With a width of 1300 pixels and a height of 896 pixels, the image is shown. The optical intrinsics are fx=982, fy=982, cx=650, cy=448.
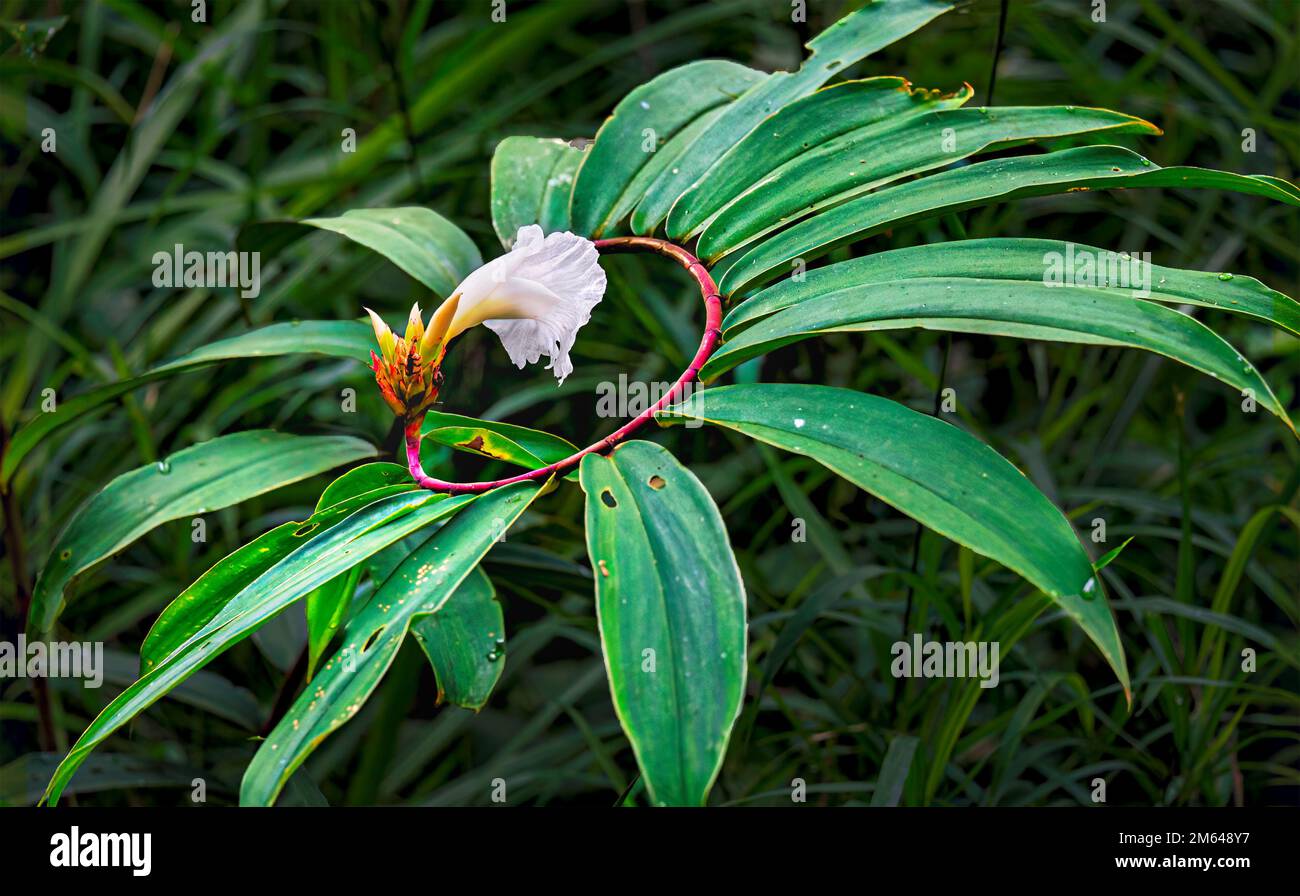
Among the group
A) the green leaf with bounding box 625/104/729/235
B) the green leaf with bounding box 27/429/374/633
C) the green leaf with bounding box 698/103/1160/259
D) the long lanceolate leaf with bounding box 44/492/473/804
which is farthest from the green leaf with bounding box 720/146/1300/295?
the green leaf with bounding box 27/429/374/633

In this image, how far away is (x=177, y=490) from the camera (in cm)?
72

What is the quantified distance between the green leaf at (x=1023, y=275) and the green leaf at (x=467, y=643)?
29 centimetres

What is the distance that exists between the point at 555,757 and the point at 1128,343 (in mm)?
806

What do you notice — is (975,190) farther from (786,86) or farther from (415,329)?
(415,329)

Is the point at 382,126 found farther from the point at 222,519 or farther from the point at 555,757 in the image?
the point at 555,757

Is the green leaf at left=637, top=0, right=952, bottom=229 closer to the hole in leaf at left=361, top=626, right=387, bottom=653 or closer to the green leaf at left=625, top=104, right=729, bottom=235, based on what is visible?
the green leaf at left=625, top=104, right=729, bottom=235

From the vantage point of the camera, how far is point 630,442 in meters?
0.54

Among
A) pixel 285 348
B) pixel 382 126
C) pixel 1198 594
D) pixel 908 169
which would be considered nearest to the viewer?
pixel 908 169

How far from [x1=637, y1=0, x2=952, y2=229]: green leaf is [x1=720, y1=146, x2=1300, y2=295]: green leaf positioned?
12cm

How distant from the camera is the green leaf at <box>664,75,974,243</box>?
66cm

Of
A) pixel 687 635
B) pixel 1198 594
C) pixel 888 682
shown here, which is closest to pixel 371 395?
pixel 888 682

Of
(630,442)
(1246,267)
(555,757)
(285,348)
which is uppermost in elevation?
(1246,267)

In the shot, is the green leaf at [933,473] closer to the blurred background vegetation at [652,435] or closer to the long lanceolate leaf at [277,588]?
the long lanceolate leaf at [277,588]

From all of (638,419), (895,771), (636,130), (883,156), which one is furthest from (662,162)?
(895,771)
